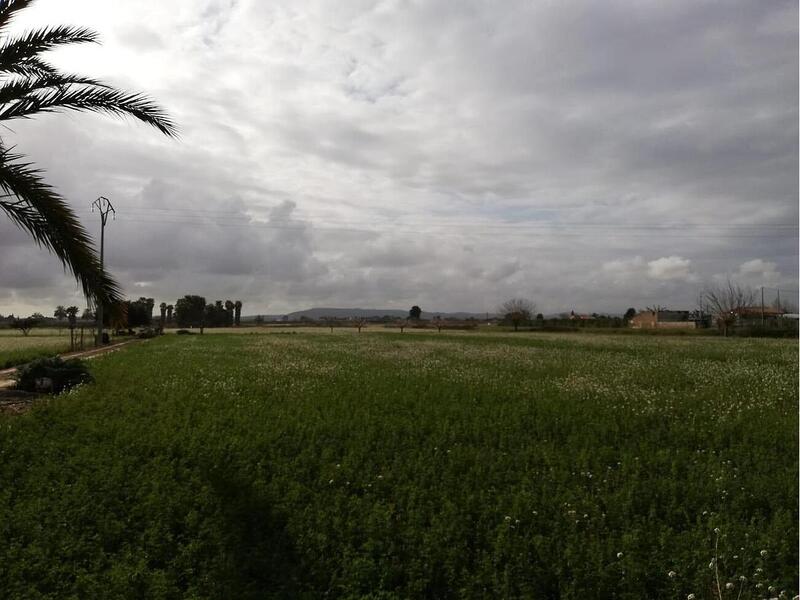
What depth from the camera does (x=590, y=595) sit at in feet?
18.1

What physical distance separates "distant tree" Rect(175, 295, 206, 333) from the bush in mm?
96855

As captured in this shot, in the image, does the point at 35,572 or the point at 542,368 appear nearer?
the point at 35,572

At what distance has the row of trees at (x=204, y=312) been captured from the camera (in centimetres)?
11075

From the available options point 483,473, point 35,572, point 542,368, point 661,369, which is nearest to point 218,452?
point 35,572

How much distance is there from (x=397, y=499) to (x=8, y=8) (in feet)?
36.0

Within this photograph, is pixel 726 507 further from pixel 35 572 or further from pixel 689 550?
pixel 35 572

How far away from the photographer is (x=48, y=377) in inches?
640

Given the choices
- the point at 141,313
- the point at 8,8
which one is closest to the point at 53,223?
the point at 8,8

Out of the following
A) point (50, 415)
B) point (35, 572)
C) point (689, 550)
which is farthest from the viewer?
point (50, 415)

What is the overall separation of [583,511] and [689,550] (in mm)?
1335

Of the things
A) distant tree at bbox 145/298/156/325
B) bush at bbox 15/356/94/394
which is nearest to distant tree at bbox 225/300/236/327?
distant tree at bbox 145/298/156/325

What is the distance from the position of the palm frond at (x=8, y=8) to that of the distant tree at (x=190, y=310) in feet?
344

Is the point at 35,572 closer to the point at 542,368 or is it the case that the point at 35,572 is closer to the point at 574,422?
the point at 574,422

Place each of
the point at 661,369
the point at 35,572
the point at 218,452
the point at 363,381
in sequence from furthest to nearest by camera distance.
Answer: the point at 661,369
the point at 363,381
the point at 218,452
the point at 35,572
